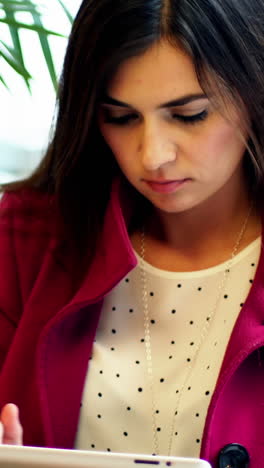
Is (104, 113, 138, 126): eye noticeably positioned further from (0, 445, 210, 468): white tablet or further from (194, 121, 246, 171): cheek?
(0, 445, 210, 468): white tablet

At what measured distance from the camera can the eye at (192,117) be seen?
3.22 feet

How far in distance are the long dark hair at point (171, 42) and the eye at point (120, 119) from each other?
2cm

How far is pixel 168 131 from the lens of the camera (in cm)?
98

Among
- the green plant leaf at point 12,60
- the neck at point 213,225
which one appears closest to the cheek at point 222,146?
the neck at point 213,225

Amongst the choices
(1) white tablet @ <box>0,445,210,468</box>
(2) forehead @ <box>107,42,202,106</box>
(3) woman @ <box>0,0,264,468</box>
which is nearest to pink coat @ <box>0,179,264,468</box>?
(3) woman @ <box>0,0,264,468</box>

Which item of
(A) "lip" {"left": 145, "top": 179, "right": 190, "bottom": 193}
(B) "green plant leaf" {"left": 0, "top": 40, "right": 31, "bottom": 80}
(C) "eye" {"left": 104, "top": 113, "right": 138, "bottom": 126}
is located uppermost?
(B) "green plant leaf" {"left": 0, "top": 40, "right": 31, "bottom": 80}

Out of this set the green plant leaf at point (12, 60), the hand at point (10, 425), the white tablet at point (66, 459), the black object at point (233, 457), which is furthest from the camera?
the green plant leaf at point (12, 60)

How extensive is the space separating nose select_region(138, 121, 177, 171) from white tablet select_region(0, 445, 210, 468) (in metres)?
0.44

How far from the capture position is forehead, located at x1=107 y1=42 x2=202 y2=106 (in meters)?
0.95

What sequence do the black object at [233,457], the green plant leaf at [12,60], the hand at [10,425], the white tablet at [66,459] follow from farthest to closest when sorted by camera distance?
1. the green plant leaf at [12,60]
2. the black object at [233,457]
3. the hand at [10,425]
4. the white tablet at [66,459]

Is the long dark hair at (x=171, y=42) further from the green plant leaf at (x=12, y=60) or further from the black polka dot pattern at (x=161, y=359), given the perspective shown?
the black polka dot pattern at (x=161, y=359)

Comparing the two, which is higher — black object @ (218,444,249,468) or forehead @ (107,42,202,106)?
forehead @ (107,42,202,106)

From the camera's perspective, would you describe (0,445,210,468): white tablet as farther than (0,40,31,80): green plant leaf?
No

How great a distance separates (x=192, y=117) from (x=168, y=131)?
0.03 meters
